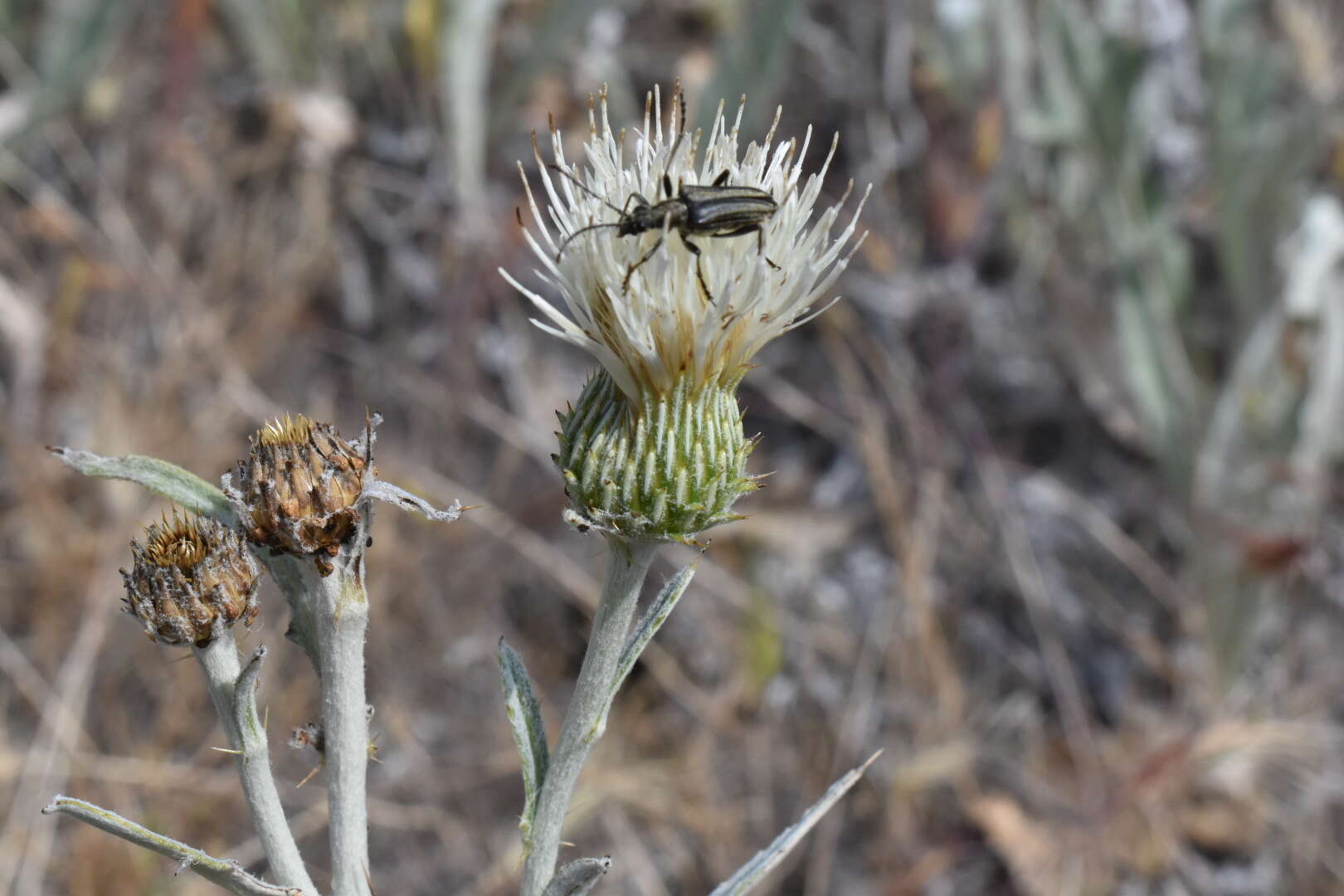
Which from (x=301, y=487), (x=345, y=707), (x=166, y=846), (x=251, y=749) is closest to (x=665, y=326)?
(x=301, y=487)

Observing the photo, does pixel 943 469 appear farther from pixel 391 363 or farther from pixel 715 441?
pixel 715 441

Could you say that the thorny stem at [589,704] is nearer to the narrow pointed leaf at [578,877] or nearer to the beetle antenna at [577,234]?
the narrow pointed leaf at [578,877]

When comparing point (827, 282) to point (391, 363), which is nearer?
point (827, 282)

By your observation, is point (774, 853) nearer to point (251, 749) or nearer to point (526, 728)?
point (526, 728)

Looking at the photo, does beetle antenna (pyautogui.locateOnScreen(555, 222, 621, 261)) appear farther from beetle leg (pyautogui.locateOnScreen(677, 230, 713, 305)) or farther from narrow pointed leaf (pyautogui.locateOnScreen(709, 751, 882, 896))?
narrow pointed leaf (pyautogui.locateOnScreen(709, 751, 882, 896))

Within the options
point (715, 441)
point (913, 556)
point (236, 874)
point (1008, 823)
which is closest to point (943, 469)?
point (913, 556)

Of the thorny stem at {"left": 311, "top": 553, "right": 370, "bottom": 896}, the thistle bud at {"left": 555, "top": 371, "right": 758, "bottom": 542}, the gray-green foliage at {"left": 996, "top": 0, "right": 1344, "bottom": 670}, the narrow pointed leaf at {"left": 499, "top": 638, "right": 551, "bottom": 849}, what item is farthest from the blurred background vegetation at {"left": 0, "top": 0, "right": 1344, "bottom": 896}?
the thistle bud at {"left": 555, "top": 371, "right": 758, "bottom": 542}

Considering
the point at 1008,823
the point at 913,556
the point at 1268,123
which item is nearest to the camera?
the point at 1008,823
